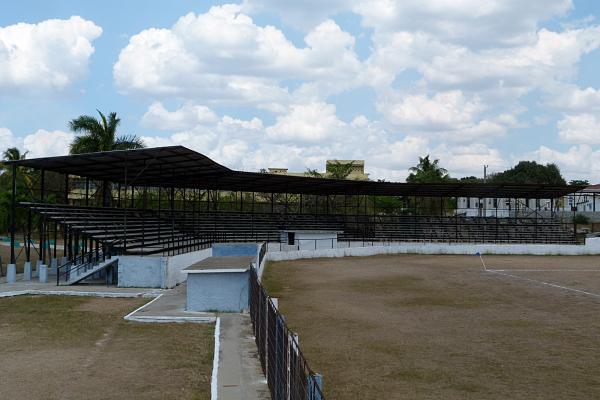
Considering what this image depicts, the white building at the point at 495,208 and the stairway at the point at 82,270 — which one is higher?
the white building at the point at 495,208

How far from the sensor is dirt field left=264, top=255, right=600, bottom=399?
381 inches

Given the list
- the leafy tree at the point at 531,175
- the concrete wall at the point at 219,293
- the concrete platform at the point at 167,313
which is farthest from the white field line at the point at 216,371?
the leafy tree at the point at 531,175

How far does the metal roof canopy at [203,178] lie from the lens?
25078 millimetres

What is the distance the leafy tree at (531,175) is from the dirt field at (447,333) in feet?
292

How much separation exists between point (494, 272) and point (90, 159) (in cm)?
2202

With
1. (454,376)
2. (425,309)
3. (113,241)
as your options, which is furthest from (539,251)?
(454,376)

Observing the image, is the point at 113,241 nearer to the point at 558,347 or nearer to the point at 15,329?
the point at 15,329

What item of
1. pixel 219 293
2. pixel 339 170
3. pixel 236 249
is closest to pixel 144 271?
pixel 219 293

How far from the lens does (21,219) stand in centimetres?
4606

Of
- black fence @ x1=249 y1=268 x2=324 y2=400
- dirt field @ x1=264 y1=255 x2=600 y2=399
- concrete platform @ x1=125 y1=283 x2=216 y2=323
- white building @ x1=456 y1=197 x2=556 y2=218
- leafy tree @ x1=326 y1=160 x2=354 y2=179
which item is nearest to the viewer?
black fence @ x1=249 y1=268 x2=324 y2=400

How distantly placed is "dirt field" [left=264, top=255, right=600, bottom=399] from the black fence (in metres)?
1.21

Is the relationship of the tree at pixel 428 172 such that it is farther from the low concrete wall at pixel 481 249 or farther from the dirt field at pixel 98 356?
the dirt field at pixel 98 356

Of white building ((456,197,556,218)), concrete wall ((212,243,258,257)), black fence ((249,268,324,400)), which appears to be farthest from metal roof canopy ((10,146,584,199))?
black fence ((249,268,324,400))

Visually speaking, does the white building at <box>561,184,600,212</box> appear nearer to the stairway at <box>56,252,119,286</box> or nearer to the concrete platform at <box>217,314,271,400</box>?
the stairway at <box>56,252,119,286</box>
